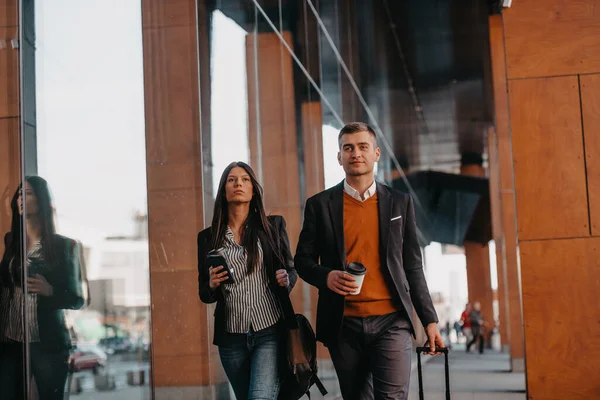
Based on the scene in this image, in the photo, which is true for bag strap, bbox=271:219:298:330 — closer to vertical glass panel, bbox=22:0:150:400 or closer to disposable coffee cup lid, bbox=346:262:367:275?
disposable coffee cup lid, bbox=346:262:367:275

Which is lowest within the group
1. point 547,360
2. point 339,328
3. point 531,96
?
point 547,360

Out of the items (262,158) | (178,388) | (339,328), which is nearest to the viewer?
(339,328)

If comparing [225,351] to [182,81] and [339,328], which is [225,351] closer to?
[339,328]

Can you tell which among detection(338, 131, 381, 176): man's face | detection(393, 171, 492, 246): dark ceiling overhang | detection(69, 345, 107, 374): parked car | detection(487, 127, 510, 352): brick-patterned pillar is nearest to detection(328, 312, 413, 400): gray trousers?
detection(338, 131, 381, 176): man's face

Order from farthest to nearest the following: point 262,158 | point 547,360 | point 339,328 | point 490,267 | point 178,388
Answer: point 490,267, point 262,158, point 547,360, point 178,388, point 339,328

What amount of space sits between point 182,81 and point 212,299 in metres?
2.74

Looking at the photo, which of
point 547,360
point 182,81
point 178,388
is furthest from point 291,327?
point 547,360

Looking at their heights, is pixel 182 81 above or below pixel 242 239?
above

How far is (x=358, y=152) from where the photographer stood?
4738 mm

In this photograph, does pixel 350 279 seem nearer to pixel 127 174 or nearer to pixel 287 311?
pixel 287 311

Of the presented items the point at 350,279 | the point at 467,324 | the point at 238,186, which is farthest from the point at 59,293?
the point at 467,324

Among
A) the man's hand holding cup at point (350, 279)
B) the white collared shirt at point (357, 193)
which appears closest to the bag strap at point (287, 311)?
the man's hand holding cup at point (350, 279)

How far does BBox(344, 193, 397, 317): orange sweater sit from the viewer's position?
4.66m

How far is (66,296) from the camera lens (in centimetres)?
495
